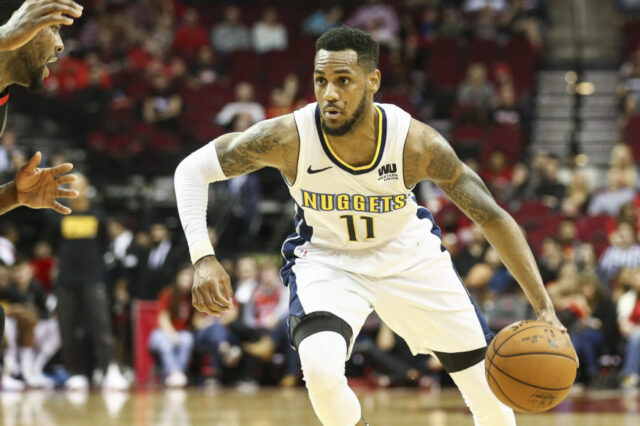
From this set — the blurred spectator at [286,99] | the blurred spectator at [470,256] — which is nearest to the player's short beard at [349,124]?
the blurred spectator at [470,256]

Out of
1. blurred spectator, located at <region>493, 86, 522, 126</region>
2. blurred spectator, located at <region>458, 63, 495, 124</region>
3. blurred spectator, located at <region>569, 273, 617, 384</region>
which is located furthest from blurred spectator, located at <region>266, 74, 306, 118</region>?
blurred spectator, located at <region>569, 273, 617, 384</region>

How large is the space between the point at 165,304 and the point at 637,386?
5015 millimetres

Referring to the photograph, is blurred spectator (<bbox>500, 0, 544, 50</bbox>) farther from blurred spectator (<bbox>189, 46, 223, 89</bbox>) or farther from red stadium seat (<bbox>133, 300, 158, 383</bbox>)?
red stadium seat (<bbox>133, 300, 158, 383</bbox>)

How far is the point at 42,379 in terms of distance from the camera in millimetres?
11164

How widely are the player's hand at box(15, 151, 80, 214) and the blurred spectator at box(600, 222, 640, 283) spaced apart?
7.43 m

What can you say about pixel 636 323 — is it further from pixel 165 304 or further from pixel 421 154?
pixel 421 154

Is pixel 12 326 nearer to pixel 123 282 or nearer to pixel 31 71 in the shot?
pixel 123 282

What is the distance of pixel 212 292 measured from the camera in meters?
4.41

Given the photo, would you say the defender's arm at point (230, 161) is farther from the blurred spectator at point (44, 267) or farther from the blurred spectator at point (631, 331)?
the blurred spectator at point (44, 267)

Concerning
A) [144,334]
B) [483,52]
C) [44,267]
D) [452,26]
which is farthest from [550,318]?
[452,26]

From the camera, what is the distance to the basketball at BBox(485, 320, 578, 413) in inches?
175

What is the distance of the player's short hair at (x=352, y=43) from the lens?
4777mm

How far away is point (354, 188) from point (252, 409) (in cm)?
410

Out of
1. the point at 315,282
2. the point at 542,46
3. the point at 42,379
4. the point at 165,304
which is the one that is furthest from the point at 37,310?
the point at 542,46
